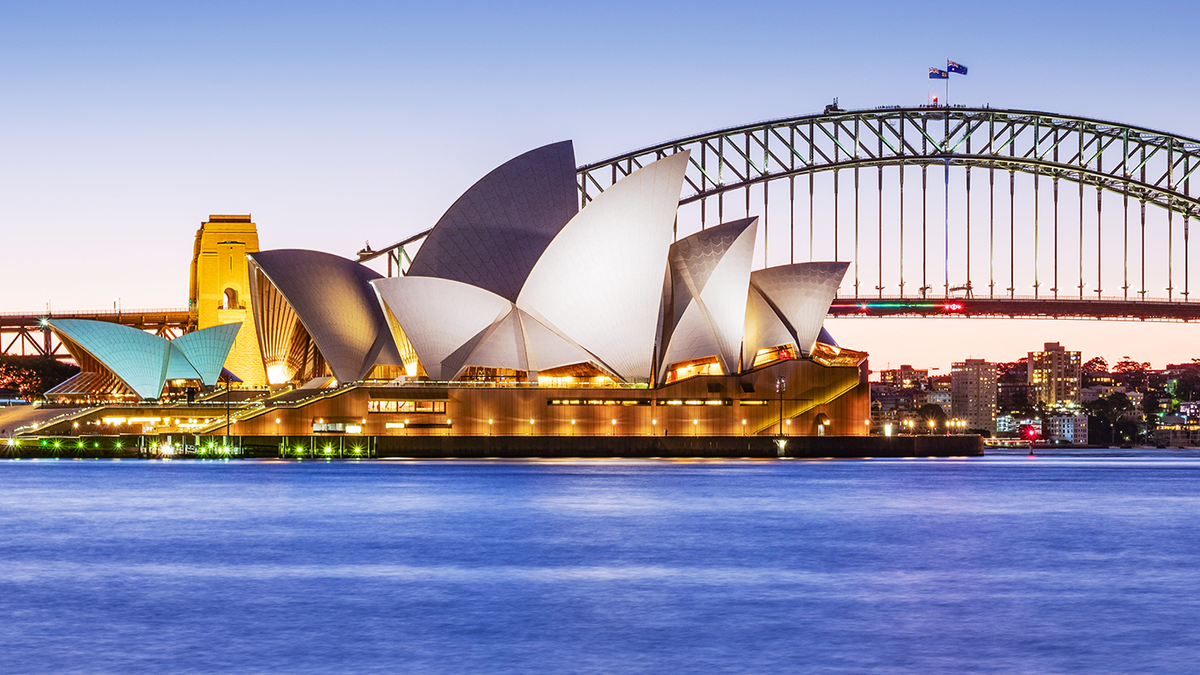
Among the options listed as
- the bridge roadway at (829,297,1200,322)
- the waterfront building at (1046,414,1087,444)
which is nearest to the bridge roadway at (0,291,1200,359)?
the bridge roadway at (829,297,1200,322)

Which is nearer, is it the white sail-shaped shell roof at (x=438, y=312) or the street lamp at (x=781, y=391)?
the white sail-shaped shell roof at (x=438, y=312)

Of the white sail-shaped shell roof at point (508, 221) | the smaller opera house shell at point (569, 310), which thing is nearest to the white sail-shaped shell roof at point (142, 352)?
the smaller opera house shell at point (569, 310)

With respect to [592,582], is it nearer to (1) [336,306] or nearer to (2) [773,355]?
(2) [773,355]

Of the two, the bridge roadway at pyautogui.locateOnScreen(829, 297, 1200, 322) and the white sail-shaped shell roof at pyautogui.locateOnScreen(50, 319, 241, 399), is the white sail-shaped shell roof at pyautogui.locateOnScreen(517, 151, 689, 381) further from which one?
the white sail-shaped shell roof at pyautogui.locateOnScreen(50, 319, 241, 399)

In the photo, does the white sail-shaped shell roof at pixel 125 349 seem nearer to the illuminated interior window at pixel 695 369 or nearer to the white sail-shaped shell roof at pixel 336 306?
the white sail-shaped shell roof at pixel 336 306

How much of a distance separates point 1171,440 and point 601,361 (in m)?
113

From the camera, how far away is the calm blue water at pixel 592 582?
44.7 ft

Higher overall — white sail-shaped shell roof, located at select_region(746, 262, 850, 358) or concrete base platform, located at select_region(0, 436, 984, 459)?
white sail-shaped shell roof, located at select_region(746, 262, 850, 358)

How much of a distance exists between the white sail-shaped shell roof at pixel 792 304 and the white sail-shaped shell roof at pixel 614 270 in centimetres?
576

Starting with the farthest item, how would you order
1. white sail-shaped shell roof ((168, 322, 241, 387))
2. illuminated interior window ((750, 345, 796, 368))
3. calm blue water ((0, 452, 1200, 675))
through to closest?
white sail-shaped shell roof ((168, 322, 241, 387))
illuminated interior window ((750, 345, 796, 368))
calm blue water ((0, 452, 1200, 675))

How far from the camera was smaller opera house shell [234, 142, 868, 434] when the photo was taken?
181 feet

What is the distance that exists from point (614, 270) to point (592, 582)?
1442 inches

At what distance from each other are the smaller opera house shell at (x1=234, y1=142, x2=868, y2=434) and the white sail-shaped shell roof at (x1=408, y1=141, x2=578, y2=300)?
63 millimetres

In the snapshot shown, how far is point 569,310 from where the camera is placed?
5691 centimetres
